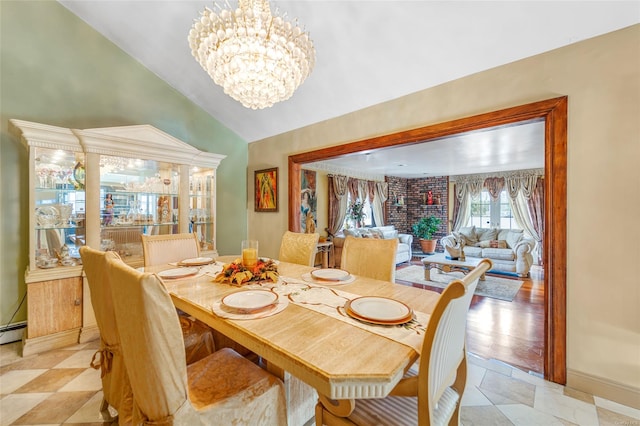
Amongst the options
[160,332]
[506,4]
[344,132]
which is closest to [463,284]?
[160,332]

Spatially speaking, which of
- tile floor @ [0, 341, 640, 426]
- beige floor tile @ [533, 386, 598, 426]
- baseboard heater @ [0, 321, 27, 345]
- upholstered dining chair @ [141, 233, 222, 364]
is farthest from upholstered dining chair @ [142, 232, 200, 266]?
beige floor tile @ [533, 386, 598, 426]

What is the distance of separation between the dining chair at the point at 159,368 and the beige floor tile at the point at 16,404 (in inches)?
56.3

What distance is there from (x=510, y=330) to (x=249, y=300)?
111 inches

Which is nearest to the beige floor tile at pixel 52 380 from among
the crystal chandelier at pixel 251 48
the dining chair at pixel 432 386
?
the dining chair at pixel 432 386

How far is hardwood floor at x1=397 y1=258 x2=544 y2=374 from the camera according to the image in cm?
220

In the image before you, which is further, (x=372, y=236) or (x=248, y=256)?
(x=372, y=236)

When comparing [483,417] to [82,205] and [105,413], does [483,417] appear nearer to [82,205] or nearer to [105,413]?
[105,413]

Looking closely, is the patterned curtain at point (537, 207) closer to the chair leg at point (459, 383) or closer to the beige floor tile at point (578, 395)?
the beige floor tile at point (578, 395)

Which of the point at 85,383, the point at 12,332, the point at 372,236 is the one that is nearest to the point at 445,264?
the point at 372,236

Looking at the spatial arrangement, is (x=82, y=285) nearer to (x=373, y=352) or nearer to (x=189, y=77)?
(x=189, y=77)

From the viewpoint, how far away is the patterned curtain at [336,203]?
6285 millimetres

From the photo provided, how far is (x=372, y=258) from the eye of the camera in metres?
A: 2.02

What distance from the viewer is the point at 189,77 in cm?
315

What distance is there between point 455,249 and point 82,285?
5.31 meters
